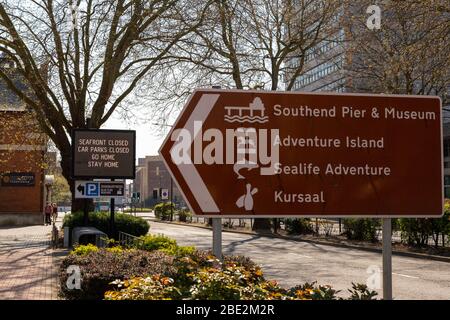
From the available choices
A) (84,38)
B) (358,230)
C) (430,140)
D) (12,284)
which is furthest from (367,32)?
(430,140)

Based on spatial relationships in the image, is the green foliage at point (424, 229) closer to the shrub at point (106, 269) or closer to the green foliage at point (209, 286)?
the shrub at point (106, 269)

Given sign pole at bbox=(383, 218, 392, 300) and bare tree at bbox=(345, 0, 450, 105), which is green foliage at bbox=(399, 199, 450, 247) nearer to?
bare tree at bbox=(345, 0, 450, 105)

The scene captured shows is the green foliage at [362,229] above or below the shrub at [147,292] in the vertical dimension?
below

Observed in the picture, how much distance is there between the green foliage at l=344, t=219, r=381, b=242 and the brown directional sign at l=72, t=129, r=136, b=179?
11.1 meters

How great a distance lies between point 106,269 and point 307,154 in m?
5.50

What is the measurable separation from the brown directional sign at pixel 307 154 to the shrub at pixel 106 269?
3814 millimetres

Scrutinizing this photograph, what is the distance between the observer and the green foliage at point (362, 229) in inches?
957

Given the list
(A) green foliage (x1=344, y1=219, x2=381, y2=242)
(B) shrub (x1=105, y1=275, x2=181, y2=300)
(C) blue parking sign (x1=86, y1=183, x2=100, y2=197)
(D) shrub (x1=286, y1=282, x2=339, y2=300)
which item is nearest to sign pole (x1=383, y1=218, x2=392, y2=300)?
(D) shrub (x1=286, y1=282, x2=339, y2=300)

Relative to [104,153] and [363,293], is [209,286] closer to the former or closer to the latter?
[363,293]

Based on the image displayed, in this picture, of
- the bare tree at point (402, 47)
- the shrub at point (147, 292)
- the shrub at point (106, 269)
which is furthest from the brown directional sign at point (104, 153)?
the shrub at point (147, 292)

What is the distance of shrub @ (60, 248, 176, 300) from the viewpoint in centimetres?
783

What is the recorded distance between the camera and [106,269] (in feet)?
27.6

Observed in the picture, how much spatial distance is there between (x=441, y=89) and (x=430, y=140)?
26851 mm
